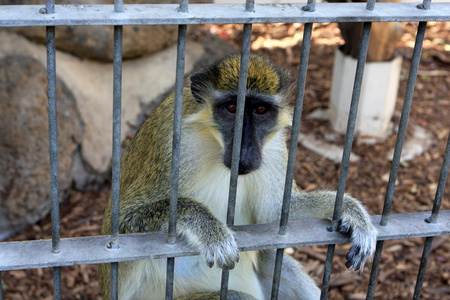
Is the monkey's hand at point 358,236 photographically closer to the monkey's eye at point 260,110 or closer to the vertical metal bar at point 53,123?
the monkey's eye at point 260,110

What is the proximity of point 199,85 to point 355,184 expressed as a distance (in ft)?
10.1

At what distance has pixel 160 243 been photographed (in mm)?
2236

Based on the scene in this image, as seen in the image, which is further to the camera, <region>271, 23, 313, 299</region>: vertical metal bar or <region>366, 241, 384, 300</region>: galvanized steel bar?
<region>366, 241, 384, 300</region>: galvanized steel bar

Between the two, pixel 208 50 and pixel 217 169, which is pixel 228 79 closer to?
pixel 217 169

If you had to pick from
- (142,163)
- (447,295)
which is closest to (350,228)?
(142,163)

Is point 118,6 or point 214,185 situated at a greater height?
point 118,6

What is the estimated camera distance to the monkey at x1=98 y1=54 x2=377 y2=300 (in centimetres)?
254

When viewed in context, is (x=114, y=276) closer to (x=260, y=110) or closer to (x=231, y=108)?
(x=231, y=108)

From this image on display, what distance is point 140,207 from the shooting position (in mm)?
2785

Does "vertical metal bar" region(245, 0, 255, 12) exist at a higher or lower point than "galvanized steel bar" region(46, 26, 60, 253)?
higher

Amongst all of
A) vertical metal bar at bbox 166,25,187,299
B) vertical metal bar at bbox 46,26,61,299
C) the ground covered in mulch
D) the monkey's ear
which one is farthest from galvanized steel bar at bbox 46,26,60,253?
the ground covered in mulch

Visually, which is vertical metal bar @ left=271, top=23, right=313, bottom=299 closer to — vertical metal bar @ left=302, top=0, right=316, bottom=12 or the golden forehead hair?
vertical metal bar @ left=302, top=0, right=316, bottom=12

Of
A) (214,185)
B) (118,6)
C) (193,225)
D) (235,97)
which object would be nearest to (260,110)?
(235,97)

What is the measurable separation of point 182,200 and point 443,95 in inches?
206
